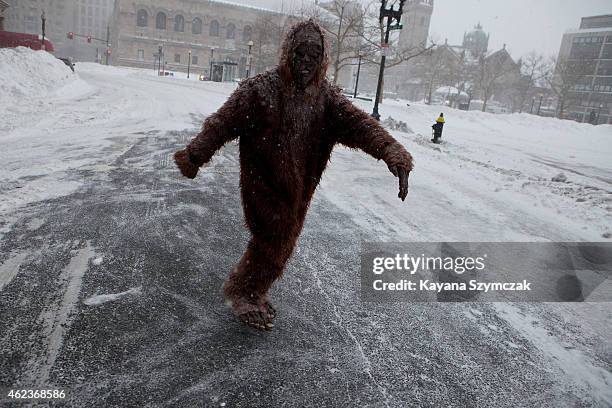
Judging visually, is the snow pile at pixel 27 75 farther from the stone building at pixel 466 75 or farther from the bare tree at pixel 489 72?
the bare tree at pixel 489 72

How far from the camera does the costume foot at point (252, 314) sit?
2.72 m

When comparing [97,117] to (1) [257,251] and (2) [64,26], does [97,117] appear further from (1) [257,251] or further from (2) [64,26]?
(2) [64,26]

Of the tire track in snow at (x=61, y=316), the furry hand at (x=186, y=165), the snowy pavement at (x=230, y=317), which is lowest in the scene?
the tire track in snow at (x=61, y=316)

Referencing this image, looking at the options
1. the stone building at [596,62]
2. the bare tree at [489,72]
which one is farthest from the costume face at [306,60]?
the stone building at [596,62]

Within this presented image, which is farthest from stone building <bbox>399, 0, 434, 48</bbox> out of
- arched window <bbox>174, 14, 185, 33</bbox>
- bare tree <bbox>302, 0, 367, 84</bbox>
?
bare tree <bbox>302, 0, 367, 84</bbox>

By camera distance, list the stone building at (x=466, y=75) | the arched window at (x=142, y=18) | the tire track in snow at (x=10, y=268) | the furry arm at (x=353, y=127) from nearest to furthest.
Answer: the furry arm at (x=353, y=127) < the tire track in snow at (x=10, y=268) < the stone building at (x=466, y=75) < the arched window at (x=142, y=18)

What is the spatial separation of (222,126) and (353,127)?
804mm

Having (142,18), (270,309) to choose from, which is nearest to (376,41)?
(270,309)

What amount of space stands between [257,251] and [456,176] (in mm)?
6686

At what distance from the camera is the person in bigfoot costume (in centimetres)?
251

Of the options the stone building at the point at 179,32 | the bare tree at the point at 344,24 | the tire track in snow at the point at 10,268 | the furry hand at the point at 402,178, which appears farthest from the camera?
the stone building at the point at 179,32

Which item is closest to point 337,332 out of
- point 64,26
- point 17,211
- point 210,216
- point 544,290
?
point 544,290

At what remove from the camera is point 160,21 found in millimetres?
72250

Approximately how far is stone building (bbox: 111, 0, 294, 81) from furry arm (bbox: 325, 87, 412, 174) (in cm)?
6967
